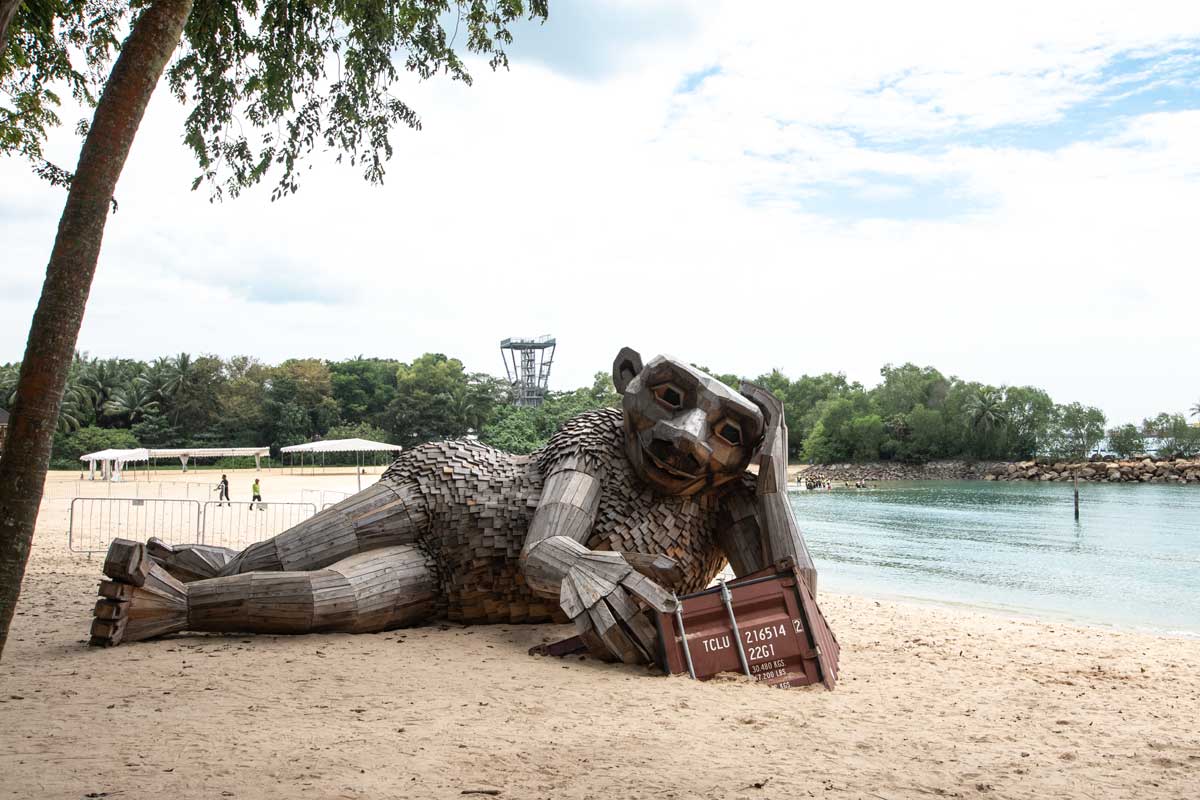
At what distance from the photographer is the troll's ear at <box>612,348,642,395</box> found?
6.49 m

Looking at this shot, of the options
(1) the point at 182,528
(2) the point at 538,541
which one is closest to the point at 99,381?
(1) the point at 182,528

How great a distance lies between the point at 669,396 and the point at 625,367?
59 centimetres

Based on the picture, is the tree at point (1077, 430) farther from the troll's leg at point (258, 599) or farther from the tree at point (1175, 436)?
the troll's leg at point (258, 599)

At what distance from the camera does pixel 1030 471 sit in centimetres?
6400

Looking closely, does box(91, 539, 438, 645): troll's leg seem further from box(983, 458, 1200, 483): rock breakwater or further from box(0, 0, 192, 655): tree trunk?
box(983, 458, 1200, 483): rock breakwater

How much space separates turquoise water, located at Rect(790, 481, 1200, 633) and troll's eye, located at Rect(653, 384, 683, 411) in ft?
32.7

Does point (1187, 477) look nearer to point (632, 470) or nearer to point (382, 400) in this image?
point (382, 400)

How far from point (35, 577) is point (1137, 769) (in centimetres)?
1023

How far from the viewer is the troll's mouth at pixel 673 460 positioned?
19.3ft

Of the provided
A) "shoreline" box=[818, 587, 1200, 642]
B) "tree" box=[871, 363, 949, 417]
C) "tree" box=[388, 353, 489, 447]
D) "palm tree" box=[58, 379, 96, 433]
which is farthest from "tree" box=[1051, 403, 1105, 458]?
"palm tree" box=[58, 379, 96, 433]

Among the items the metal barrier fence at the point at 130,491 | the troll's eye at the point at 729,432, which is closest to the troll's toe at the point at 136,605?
the troll's eye at the point at 729,432

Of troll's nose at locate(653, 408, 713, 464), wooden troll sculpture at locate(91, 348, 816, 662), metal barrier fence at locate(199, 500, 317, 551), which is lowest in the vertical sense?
metal barrier fence at locate(199, 500, 317, 551)

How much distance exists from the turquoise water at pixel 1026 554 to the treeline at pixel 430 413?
2014cm

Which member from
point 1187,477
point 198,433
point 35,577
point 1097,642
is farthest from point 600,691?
point 1187,477
